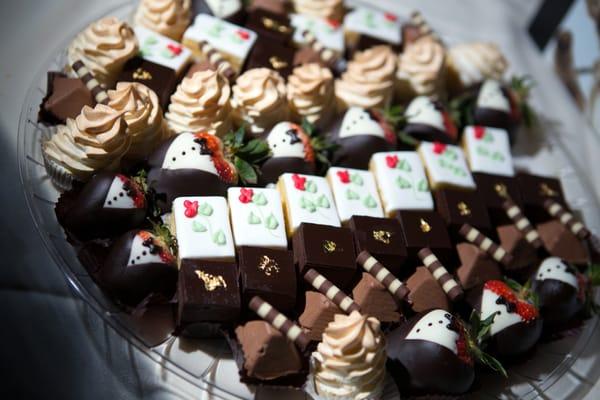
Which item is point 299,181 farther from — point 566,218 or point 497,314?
point 566,218

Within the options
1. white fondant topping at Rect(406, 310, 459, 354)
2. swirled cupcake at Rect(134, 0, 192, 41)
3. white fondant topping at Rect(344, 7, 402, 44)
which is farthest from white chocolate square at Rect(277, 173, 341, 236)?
white fondant topping at Rect(344, 7, 402, 44)

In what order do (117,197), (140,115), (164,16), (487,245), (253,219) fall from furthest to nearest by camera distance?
(164,16)
(487,245)
(140,115)
(253,219)
(117,197)

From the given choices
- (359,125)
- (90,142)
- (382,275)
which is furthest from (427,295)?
(90,142)

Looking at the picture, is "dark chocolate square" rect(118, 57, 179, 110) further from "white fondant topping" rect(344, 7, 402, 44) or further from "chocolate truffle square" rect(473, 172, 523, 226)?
"chocolate truffle square" rect(473, 172, 523, 226)

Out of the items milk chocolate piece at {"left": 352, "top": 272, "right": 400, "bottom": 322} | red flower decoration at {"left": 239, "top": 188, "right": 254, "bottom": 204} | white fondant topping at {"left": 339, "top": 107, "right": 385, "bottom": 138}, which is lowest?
milk chocolate piece at {"left": 352, "top": 272, "right": 400, "bottom": 322}

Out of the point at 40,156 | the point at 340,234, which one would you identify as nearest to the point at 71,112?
the point at 40,156

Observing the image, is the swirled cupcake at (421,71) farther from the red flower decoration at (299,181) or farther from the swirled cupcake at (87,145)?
the swirled cupcake at (87,145)

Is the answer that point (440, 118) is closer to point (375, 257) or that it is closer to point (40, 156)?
point (375, 257)
